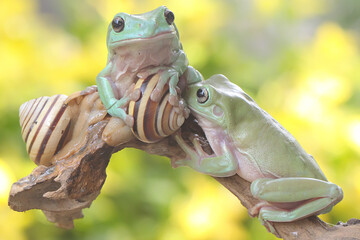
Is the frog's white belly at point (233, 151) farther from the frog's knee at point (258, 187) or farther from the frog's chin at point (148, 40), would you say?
the frog's chin at point (148, 40)

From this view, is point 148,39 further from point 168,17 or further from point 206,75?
point 206,75

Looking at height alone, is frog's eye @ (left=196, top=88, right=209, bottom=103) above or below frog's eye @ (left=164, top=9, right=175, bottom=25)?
below

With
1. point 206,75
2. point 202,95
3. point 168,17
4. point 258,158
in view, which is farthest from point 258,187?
point 206,75

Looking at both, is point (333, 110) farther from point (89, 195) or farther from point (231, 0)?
point (89, 195)

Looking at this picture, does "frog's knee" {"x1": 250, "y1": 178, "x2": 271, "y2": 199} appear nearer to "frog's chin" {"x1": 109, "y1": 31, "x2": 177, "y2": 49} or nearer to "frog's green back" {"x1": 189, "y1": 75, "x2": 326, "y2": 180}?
"frog's green back" {"x1": 189, "y1": 75, "x2": 326, "y2": 180}

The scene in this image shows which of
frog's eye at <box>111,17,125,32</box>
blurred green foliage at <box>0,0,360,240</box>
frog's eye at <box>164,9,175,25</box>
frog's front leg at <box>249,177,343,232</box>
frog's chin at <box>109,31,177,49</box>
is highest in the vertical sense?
frog's eye at <box>164,9,175,25</box>

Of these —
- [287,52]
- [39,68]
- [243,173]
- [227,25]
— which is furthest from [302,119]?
[39,68]

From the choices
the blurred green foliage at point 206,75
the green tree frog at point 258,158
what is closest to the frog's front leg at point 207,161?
the green tree frog at point 258,158

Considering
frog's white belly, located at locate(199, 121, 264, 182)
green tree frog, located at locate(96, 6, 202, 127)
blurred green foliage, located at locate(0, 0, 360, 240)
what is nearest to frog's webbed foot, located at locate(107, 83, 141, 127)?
green tree frog, located at locate(96, 6, 202, 127)
